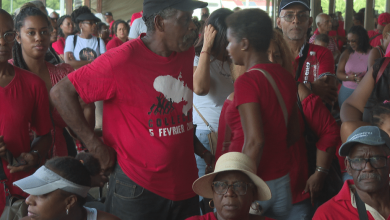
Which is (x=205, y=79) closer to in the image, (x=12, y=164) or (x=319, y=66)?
(x=319, y=66)

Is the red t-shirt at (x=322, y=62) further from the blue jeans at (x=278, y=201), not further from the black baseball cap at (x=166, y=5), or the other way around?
the black baseball cap at (x=166, y=5)

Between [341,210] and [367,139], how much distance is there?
423 millimetres

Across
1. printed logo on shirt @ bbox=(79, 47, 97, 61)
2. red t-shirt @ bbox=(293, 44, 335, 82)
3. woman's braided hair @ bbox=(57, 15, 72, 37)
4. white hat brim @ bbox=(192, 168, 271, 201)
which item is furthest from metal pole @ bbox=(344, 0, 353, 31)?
white hat brim @ bbox=(192, 168, 271, 201)

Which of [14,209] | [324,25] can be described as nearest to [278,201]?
[14,209]

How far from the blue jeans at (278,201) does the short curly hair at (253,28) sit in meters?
0.80

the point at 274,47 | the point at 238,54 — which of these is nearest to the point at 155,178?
the point at 238,54

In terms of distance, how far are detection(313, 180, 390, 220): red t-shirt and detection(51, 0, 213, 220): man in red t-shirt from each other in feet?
2.57

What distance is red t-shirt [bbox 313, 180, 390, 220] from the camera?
2.32 m

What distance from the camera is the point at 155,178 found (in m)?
2.38

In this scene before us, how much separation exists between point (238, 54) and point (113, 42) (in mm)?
5930

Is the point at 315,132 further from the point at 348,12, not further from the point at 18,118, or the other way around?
the point at 348,12

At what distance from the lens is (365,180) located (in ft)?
7.56

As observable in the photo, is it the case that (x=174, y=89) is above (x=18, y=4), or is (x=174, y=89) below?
below

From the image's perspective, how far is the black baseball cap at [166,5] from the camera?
7.84ft
